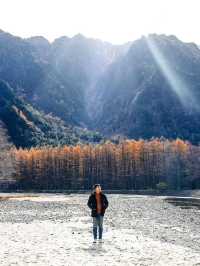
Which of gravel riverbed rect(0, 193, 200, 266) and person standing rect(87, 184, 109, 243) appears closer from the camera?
gravel riverbed rect(0, 193, 200, 266)

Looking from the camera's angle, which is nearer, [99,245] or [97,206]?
[99,245]

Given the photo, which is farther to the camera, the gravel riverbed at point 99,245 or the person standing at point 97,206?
the person standing at point 97,206

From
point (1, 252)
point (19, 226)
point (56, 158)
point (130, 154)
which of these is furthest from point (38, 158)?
point (1, 252)

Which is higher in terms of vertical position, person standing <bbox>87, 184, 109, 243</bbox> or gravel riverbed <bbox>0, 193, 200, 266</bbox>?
person standing <bbox>87, 184, 109, 243</bbox>

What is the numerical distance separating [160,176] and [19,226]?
10511 centimetres

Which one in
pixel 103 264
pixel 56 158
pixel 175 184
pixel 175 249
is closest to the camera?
pixel 103 264

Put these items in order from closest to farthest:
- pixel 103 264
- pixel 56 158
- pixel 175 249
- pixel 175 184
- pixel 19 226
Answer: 1. pixel 103 264
2. pixel 175 249
3. pixel 19 226
4. pixel 175 184
5. pixel 56 158

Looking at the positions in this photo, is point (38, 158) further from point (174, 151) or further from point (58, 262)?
point (58, 262)

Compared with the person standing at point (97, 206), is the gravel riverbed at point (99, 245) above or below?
below

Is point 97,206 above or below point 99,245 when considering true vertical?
above

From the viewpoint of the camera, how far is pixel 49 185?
495ft

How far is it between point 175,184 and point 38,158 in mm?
49095

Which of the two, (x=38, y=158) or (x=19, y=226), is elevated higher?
(x=38, y=158)

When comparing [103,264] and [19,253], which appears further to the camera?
[19,253]
